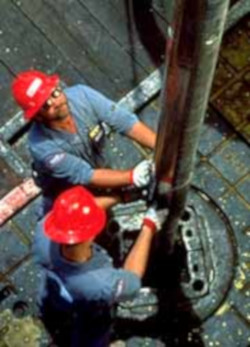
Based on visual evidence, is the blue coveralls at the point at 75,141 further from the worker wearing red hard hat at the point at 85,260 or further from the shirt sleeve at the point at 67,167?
the worker wearing red hard hat at the point at 85,260

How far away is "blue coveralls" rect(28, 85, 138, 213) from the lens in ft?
14.4

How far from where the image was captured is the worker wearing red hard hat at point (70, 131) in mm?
4211

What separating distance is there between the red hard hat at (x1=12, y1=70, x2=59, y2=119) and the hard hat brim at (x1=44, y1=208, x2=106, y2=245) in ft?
2.03

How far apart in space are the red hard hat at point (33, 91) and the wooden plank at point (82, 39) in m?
1.79

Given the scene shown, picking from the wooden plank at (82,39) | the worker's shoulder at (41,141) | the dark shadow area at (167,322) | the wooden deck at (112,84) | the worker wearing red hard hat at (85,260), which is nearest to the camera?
the worker wearing red hard hat at (85,260)

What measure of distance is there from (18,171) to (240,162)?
1.73m

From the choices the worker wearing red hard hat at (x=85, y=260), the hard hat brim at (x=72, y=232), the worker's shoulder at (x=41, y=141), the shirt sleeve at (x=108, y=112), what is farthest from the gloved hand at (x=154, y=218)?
the worker's shoulder at (x=41, y=141)

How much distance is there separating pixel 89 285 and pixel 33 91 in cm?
113

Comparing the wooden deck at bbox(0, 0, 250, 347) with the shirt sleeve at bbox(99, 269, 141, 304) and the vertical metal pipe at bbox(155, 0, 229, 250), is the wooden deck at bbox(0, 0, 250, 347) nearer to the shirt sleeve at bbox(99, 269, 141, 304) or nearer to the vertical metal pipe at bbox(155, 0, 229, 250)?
the shirt sleeve at bbox(99, 269, 141, 304)

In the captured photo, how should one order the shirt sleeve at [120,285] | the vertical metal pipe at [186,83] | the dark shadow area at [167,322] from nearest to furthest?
the vertical metal pipe at [186,83] < the shirt sleeve at [120,285] < the dark shadow area at [167,322]

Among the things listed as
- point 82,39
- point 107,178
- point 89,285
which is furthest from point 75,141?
point 82,39

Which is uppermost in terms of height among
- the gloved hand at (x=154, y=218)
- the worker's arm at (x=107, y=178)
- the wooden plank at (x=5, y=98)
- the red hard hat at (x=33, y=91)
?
the red hard hat at (x=33, y=91)

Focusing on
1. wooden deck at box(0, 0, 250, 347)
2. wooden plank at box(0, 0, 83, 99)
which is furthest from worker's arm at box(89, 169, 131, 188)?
wooden plank at box(0, 0, 83, 99)

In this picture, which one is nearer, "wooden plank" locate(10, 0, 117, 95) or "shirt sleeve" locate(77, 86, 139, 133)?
"shirt sleeve" locate(77, 86, 139, 133)
